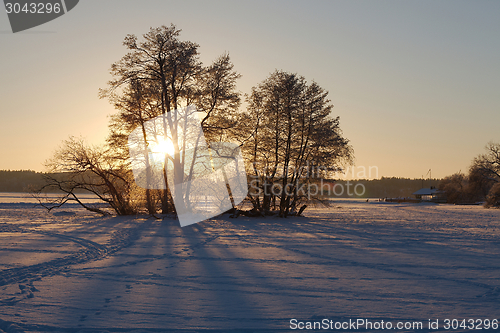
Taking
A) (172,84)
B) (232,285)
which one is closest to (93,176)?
(172,84)

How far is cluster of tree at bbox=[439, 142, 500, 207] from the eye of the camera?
49.7 metres

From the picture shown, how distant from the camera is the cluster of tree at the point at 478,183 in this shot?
163 ft

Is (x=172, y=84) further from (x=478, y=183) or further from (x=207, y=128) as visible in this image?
(x=478, y=183)

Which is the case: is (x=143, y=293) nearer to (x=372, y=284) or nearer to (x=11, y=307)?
(x=11, y=307)

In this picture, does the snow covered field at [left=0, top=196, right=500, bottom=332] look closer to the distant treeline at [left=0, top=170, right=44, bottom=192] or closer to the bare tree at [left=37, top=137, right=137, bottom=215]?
the bare tree at [left=37, top=137, right=137, bottom=215]

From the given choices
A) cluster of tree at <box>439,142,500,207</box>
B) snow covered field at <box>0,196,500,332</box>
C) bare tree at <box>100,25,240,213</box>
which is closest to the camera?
snow covered field at <box>0,196,500,332</box>

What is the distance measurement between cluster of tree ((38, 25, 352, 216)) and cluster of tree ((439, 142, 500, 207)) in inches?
1417

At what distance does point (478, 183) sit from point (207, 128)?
5449 centimetres

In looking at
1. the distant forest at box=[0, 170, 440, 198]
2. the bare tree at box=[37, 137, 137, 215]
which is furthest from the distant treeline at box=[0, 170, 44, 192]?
the bare tree at box=[37, 137, 137, 215]

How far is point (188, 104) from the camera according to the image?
78.0 ft

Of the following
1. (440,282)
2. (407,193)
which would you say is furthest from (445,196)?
(440,282)

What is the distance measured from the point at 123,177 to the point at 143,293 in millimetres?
20285

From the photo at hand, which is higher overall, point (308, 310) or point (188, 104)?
point (188, 104)

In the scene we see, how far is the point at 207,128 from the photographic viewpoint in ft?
79.2
